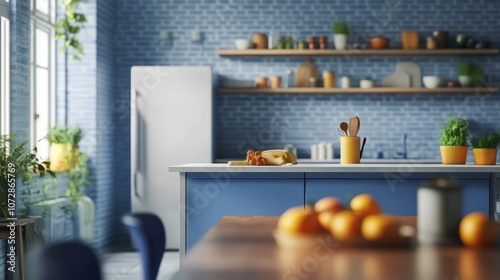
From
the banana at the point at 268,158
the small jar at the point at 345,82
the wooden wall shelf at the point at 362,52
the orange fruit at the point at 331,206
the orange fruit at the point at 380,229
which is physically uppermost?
the wooden wall shelf at the point at 362,52

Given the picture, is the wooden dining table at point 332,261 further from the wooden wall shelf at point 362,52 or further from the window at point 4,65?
the wooden wall shelf at point 362,52

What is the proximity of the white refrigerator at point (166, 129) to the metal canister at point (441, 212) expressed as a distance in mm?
5066

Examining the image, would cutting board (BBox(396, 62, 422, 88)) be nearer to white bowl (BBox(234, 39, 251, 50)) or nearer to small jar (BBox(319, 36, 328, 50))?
small jar (BBox(319, 36, 328, 50))

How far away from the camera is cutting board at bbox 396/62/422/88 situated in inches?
304

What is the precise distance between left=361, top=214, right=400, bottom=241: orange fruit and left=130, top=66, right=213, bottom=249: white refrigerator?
5110 millimetres

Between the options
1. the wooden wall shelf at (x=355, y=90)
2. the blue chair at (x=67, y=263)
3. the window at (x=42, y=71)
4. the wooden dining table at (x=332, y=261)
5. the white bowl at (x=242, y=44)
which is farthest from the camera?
the white bowl at (x=242, y=44)

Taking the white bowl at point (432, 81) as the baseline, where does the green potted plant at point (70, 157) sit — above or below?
below

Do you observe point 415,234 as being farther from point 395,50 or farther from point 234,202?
point 395,50

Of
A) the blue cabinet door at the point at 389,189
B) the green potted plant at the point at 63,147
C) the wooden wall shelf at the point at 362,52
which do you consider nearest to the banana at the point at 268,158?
the blue cabinet door at the point at 389,189

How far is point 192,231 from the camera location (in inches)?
181

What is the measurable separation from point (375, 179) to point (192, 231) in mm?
1268

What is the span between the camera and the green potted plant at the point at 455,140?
4699 millimetres

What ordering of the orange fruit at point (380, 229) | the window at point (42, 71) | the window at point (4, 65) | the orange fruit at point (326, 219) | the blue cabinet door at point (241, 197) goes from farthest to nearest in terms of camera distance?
1. the window at point (42, 71)
2. the window at point (4, 65)
3. the blue cabinet door at point (241, 197)
4. the orange fruit at point (326, 219)
5. the orange fruit at point (380, 229)

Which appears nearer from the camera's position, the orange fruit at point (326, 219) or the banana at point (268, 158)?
→ the orange fruit at point (326, 219)
